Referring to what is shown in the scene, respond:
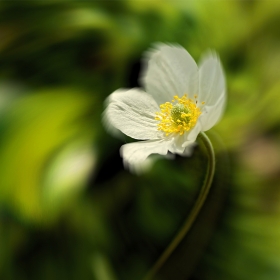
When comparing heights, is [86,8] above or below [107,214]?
above

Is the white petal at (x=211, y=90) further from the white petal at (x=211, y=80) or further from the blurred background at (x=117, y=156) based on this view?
the blurred background at (x=117, y=156)

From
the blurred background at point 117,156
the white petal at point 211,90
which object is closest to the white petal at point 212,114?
the white petal at point 211,90

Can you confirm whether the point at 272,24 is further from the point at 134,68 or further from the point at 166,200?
the point at 166,200

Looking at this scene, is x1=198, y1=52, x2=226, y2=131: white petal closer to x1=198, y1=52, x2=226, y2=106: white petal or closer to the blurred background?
x1=198, y1=52, x2=226, y2=106: white petal

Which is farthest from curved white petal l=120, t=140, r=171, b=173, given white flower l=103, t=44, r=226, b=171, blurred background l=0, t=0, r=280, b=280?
blurred background l=0, t=0, r=280, b=280

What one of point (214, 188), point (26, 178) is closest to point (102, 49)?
point (26, 178)
